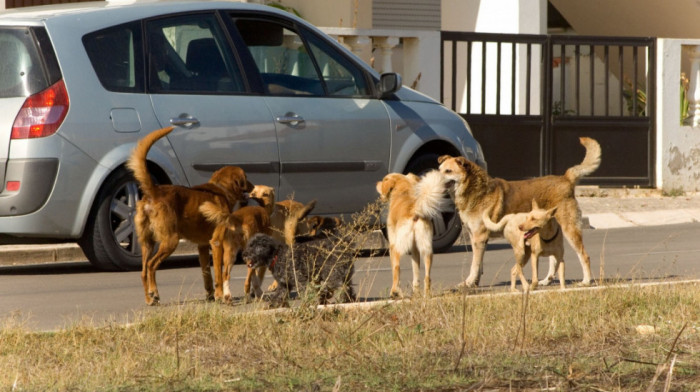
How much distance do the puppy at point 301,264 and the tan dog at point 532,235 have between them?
3.99 feet

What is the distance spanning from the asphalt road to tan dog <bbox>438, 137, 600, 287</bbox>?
34 cm

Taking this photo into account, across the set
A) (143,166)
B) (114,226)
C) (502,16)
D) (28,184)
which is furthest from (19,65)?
(502,16)

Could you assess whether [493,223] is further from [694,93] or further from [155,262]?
[694,93]

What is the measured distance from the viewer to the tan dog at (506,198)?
355 inches

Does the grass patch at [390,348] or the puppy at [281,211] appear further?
the puppy at [281,211]

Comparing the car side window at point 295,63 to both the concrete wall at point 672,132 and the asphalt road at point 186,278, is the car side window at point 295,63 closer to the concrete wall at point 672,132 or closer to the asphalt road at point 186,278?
the asphalt road at point 186,278

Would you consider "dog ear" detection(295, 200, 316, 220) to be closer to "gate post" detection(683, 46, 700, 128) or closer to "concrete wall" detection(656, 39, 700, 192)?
"concrete wall" detection(656, 39, 700, 192)

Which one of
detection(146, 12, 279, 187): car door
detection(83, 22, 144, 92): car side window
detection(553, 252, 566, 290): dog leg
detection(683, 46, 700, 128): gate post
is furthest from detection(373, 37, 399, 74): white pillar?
detection(553, 252, 566, 290): dog leg

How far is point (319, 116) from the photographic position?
406 inches

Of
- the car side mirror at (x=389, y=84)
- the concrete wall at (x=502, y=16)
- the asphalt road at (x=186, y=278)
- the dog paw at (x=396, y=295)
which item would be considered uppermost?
the concrete wall at (x=502, y=16)

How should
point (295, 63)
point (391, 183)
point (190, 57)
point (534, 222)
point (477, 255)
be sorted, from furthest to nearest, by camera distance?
point (295, 63), point (190, 57), point (477, 255), point (391, 183), point (534, 222)

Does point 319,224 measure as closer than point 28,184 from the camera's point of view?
Yes

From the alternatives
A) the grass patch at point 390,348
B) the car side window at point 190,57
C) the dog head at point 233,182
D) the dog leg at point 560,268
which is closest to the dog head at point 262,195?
the dog head at point 233,182

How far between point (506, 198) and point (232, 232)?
85.5 inches
